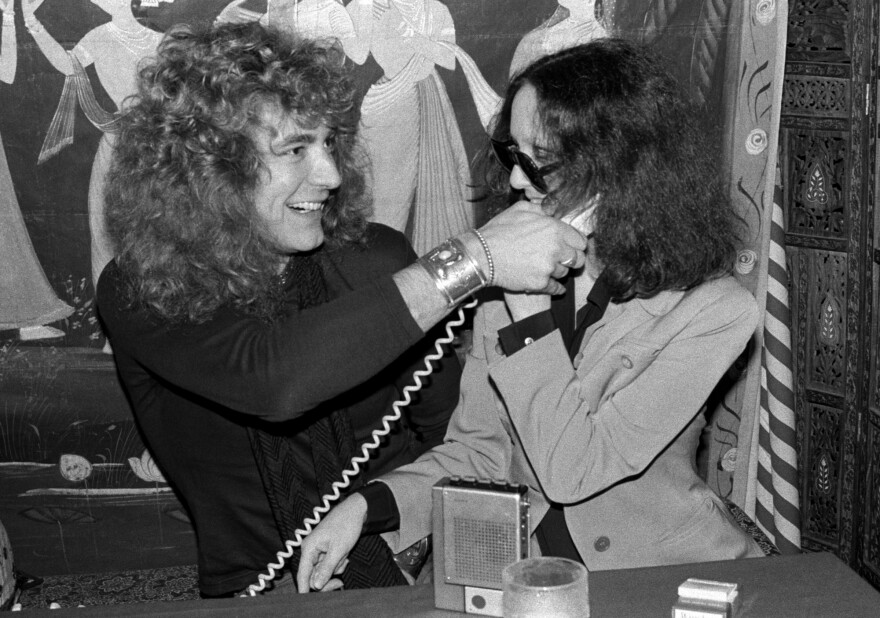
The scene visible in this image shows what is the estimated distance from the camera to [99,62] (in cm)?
309

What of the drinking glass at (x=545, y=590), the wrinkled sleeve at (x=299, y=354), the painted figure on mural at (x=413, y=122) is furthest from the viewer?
the painted figure on mural at (x=413, y=122)

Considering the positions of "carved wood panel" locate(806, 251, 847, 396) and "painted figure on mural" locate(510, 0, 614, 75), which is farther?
"carved wood panel" locate(806, 251, 847, 396)

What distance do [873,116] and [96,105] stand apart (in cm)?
240

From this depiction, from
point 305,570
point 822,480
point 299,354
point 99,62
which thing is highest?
point 99,62

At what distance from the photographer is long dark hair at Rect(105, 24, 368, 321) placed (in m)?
2.20

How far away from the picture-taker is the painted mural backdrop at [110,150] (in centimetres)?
309

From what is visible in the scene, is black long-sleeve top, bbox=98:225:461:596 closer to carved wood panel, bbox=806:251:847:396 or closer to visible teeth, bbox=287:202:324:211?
visible teeth, bbox=287:202:324:211

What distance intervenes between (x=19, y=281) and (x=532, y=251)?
1949mm

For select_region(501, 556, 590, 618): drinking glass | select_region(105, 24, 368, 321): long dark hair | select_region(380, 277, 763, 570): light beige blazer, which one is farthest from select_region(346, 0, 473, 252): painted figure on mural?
select_region(501, 556, 590, 618): drinking glass

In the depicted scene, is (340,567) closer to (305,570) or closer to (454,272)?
(305,570)

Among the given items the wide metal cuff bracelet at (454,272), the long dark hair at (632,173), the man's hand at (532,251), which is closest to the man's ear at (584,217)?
the long dark hair at (632,173)

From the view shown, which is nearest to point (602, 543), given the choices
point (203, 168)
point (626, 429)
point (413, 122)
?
point (626, 429)

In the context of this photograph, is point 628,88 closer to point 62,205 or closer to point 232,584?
point 232,584

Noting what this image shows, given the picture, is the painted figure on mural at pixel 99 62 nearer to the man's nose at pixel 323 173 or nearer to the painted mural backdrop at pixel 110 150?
the painted mural backdrop at pixel 110 150
